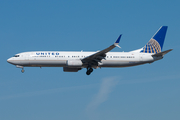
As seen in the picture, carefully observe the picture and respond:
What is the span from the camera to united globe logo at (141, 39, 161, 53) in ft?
190

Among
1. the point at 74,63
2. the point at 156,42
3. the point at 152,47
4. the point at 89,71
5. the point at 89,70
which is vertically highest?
the point at 156,42

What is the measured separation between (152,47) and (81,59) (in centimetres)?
1425

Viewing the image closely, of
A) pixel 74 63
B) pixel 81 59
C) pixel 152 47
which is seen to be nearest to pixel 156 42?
pixel 152 47

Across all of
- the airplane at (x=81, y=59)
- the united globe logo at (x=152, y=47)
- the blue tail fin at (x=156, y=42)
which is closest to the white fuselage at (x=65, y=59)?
the airplane at (x=81, y=59)

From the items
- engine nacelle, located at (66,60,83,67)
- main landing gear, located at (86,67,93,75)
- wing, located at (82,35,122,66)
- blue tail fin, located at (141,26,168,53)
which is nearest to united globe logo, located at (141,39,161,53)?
blue tail fin, located at (141,26,168,53)

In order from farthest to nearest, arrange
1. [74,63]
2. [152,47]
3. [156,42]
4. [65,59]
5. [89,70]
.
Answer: [156,42] < [152,47] < [89,70] < [65,59] < [74,63]

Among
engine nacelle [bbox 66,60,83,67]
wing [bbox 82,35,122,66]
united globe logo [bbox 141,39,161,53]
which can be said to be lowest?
engine nacelle [bbox 66,60,83,67]

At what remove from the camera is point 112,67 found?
2144 inches

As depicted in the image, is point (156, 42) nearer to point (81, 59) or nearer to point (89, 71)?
point (89, 71)

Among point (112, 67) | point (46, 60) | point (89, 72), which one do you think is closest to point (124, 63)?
point (112, 67)

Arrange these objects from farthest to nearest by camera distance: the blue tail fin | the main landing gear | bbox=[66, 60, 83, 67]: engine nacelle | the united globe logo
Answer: the blue tail fin
the united globe logo
the main landing gear
bbox=[66, 60, 83, 67]: engine nacelle

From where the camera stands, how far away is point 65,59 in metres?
52.3

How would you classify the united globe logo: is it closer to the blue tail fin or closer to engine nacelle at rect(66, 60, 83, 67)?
the blue tail fin

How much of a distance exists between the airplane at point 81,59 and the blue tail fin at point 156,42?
201cm
